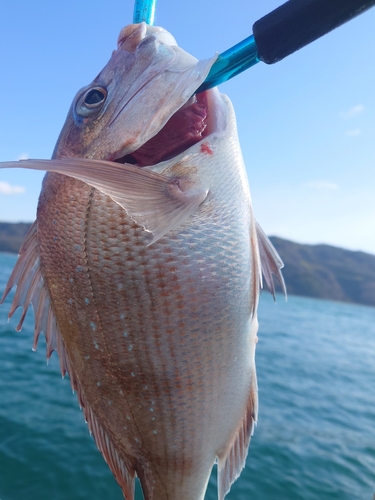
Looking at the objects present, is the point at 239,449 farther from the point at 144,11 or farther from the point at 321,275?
the point at 321,275

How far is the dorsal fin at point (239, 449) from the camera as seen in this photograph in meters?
1.68

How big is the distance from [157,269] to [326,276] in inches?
3321

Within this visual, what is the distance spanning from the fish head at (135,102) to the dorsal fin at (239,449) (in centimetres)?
120

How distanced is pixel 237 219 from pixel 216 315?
400 millimetres

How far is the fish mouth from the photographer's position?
1.48 meters

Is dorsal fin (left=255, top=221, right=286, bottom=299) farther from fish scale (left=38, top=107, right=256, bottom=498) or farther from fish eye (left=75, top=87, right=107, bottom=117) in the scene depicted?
fish eye (left=75, top=87, right=107, bottom=117)

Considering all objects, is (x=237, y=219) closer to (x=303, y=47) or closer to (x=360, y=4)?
(x=303, y=47)

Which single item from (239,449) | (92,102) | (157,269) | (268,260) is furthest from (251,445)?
(92,102)

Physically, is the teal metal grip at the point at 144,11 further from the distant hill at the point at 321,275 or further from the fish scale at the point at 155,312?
the distant hill at the point at 321,275

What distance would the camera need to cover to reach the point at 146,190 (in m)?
1.29

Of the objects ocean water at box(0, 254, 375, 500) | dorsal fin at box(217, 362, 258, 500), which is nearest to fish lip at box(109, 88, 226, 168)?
dorsal fin at box(217, 362, 258, 500)

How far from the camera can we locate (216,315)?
143 centimetres

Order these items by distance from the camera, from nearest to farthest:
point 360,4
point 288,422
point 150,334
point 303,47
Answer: point 360,4 → point 303,47 → point 150,334 → point 288,422

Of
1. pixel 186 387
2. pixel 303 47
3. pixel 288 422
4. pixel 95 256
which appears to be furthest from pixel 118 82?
pixel 288 422
